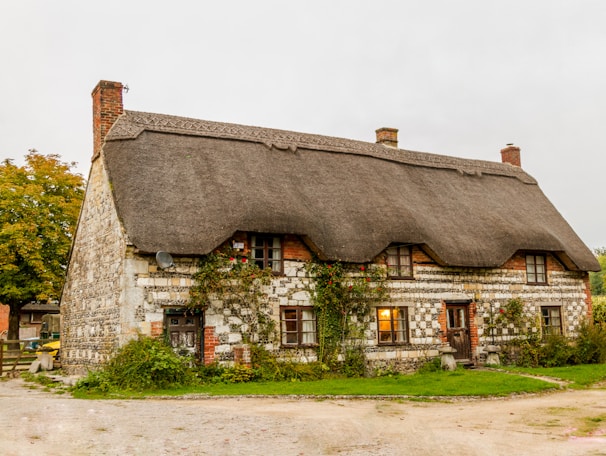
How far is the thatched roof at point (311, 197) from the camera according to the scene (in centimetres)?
1781

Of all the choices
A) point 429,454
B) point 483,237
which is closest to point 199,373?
point 429,454

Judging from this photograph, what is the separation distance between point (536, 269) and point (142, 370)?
14.4 m

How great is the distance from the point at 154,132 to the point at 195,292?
17.9 feet

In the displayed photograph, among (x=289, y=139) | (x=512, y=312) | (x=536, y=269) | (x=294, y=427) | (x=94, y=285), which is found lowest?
(x=294, y=427)

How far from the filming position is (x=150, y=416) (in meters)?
12.1

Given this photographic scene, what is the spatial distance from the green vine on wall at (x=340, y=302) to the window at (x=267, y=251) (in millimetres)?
936

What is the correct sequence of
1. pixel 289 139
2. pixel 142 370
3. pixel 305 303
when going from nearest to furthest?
pixel 142 370 → pixel 305 303 → pixel 289 139

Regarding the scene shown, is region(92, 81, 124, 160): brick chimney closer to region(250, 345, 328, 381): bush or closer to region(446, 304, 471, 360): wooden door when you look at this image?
region(250, 345, 328, 381): bush

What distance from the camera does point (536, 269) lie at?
24109mm

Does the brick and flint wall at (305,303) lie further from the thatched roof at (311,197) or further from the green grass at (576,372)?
the green grass at (576,372)

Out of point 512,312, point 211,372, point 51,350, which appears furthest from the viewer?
point 51,350

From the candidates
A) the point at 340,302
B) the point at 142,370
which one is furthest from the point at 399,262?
the point at 142,370

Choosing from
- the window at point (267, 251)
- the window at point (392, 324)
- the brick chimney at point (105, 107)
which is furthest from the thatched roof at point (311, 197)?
the window at point (392, 324)

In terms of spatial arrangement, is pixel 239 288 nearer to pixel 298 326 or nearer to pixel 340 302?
pixel 298 326
